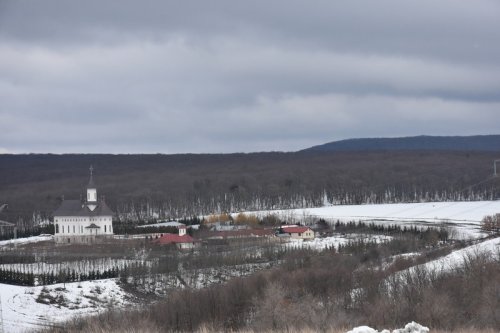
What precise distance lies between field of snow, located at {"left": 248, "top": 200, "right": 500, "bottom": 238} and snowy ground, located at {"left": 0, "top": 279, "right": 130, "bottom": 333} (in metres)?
Result: 35.1

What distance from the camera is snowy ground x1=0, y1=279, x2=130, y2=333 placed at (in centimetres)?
3991

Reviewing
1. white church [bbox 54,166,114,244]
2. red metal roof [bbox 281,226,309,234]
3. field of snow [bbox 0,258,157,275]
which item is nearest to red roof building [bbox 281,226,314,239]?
red metal roof [bbox 281,226,309,234]

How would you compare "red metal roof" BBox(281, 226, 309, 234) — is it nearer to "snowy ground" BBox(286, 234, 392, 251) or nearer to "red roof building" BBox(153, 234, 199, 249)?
"snowy ground" BBox(286, 234, 392, 251)

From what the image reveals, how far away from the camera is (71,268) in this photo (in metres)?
54.8

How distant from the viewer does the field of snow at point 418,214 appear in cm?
8206

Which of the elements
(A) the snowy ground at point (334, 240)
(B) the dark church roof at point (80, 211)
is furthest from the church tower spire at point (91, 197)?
(A) the snowy ground at point (334, 240)

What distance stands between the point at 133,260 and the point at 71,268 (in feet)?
16.0

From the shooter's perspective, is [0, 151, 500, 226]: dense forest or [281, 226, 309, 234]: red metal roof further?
[0, 151, 500, 226]: dense forest

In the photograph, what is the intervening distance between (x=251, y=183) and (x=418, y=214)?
2133 inches

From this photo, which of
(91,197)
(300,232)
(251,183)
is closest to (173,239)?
(300,232)

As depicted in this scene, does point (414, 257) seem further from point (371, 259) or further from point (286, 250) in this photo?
point (286, 250)

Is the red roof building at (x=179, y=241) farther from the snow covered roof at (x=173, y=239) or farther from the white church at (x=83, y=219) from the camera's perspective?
the white church at (x=83, y=219)

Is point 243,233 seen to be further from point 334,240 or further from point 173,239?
point 334,240

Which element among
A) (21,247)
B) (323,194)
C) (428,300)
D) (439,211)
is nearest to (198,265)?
(21,247)
